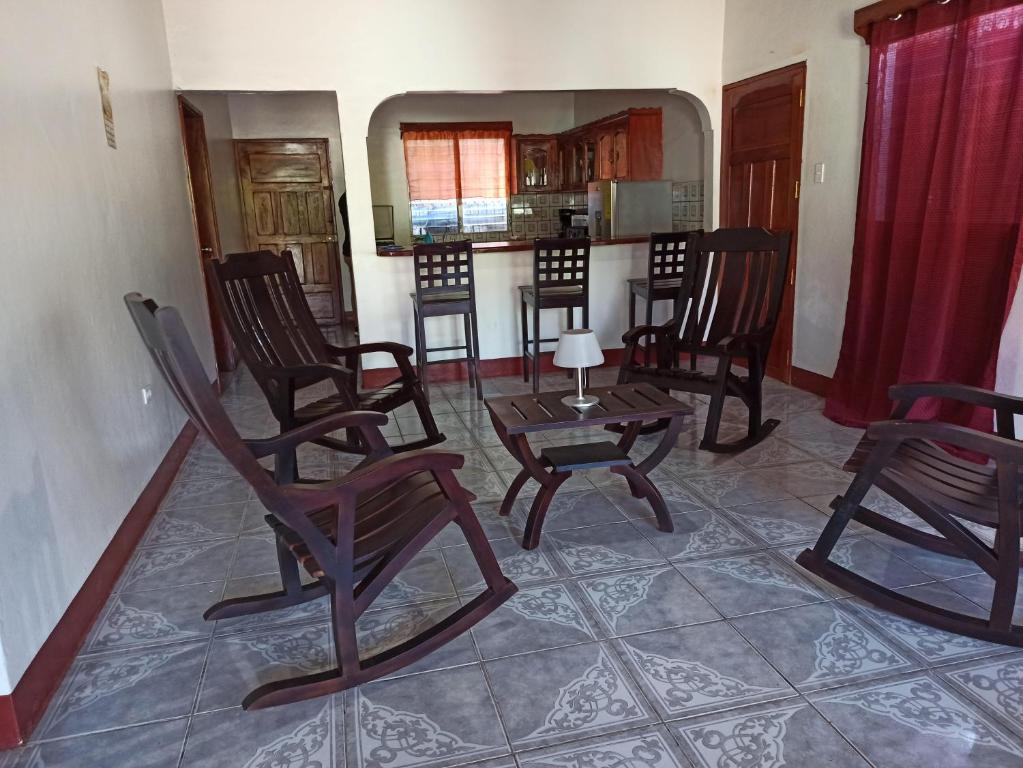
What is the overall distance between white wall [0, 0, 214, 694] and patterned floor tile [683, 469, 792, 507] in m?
2.25

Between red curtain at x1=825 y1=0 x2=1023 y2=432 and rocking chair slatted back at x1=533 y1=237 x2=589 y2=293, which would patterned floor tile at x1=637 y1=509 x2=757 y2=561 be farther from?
rocking chair slatted back at x1=533 y1=237 x2=589 y2=293

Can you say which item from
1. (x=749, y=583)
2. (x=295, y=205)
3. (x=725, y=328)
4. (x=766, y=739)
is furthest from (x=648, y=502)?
(x=295, y=205)

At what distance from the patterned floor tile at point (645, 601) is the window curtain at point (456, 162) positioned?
22.0 feet

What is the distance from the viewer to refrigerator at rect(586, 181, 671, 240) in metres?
5.83

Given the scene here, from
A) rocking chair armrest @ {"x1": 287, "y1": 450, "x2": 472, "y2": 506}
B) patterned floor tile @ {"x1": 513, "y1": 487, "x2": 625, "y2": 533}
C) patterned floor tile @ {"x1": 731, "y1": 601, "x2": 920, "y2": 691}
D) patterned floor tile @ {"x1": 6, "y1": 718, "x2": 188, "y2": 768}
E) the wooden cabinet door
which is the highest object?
the wooden cabinet door

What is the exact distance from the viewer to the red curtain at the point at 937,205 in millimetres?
2943

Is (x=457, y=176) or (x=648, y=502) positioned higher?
(x=457, y=176)

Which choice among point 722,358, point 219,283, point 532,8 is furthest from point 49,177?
point 532,8

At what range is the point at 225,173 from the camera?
6.86 m

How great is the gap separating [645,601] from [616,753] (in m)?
0.64

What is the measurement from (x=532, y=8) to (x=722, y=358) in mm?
2898

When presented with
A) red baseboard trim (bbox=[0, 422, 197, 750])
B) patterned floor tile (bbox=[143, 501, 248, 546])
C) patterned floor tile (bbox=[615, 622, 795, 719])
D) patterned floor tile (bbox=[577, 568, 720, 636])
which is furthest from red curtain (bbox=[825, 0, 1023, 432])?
red baseboard trim (bbox=[0, 422, 197, 750])

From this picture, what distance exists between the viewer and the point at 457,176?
827 cm

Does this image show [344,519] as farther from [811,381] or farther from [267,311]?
[811,381]
